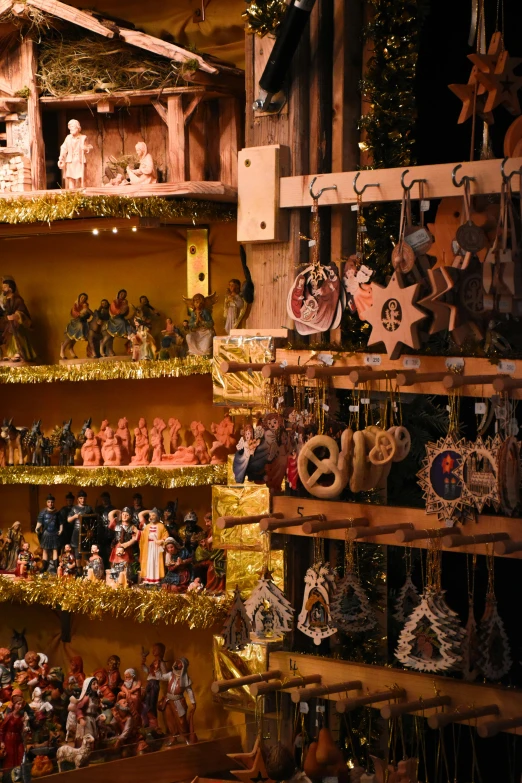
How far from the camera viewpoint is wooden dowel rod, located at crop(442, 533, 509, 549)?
3484 millimetres

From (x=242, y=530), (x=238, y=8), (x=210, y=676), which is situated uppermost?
(x=238, y=8)

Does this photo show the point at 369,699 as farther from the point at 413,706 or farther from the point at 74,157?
the point at 74,157

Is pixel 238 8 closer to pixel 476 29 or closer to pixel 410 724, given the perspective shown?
pixel 476 29

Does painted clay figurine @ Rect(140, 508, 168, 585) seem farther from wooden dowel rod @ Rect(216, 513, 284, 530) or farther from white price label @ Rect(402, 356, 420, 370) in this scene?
white price label @ Rect(402, 356, 420, 370)

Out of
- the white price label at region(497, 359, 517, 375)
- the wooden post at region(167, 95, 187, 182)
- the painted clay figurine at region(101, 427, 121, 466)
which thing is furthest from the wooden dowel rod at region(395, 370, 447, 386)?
the painted clay figurine at region(101, 427, 121, 466)

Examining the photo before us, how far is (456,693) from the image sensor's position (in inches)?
144

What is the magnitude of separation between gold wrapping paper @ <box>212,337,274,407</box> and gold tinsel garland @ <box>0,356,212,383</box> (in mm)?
625

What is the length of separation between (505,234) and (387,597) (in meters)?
1.35

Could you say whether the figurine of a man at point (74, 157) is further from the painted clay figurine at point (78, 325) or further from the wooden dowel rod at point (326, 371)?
the wooden dowel rod at point (326, 371)

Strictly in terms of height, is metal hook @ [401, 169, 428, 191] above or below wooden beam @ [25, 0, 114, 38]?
below

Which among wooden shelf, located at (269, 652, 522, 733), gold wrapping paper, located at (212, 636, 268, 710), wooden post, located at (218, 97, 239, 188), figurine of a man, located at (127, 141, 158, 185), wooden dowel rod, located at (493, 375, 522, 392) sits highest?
wooden post, located at (218, 97, 239, 188)

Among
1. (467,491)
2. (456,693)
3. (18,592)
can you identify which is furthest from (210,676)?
(467,491)

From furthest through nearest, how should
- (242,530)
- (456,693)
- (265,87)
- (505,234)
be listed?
1. (242,530)
2. (265,87)
3. (456,693)
4. (505,234)

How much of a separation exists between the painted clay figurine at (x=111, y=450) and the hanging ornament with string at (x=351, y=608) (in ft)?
5.49
